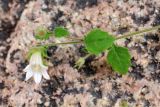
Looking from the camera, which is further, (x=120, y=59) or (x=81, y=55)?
(x=81, y=55)

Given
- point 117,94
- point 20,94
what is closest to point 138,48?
point 117,94

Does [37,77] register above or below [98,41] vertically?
below

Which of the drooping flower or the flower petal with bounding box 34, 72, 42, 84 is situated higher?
the drooping flower

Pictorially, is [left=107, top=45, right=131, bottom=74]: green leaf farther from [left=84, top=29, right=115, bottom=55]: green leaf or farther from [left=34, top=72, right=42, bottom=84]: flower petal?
[left=34, top=72, right=42, bottom=84]: flower petal

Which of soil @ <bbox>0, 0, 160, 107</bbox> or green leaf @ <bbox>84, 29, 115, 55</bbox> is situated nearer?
green leaf @ <bbox>84, 29, 115, 55</bbox>

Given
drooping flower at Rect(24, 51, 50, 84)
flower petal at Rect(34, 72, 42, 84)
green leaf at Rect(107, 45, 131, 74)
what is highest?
green leaf at Rect(107, 45, 131, 74)

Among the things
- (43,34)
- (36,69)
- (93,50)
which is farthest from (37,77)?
(93,50)

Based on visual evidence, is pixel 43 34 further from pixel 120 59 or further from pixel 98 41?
pixel 120 59

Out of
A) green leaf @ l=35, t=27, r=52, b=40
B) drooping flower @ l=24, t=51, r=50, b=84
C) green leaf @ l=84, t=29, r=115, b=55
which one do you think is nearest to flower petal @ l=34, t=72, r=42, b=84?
drooping flower @ l=24, t=51, r=50, b=84
